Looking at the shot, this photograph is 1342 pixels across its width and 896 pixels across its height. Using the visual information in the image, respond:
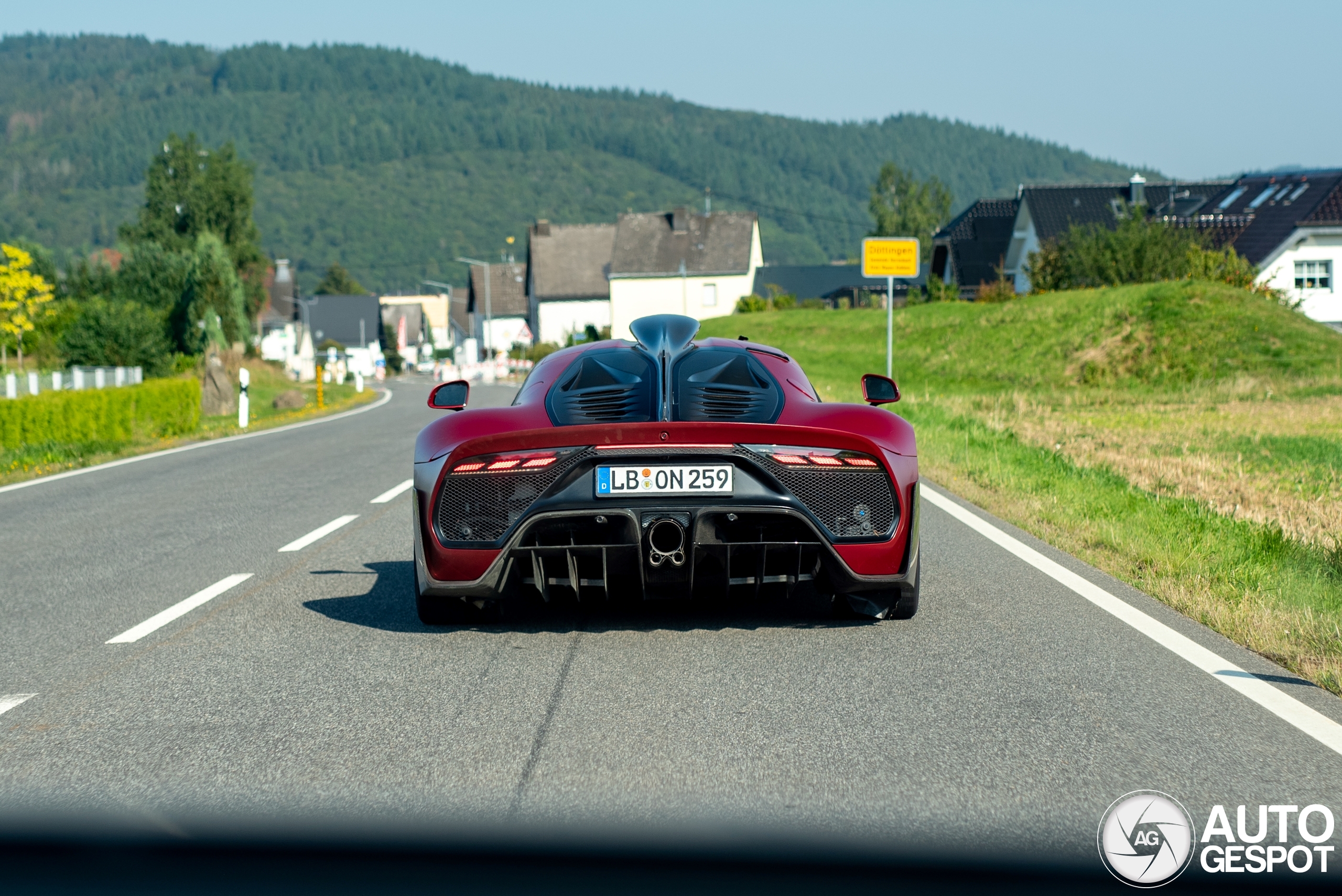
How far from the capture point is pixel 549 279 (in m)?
107

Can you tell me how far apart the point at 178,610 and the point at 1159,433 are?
1524cm

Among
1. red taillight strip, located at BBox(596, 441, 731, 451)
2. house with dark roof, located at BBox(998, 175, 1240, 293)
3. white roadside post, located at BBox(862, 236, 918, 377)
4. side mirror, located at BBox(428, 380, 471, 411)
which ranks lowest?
red taillight strip, located at BBox(596, 441, 731, 451)

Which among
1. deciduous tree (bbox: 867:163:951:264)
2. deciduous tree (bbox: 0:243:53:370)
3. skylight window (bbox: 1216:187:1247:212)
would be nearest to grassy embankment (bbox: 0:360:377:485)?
deciduous tree (bbox: 0:243:53:370)

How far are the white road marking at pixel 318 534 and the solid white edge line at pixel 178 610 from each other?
42.9 inches

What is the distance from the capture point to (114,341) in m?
54.6

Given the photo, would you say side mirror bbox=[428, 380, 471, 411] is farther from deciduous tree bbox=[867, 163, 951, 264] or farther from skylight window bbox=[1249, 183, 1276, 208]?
deciduous tree bbox=[867, 163, 951, 264]

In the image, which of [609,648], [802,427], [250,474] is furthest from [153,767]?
[250,474]

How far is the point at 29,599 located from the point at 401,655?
9.17 feet

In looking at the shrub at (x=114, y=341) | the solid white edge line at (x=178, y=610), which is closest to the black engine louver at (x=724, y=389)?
the solid white edge line at (x=178, y=610)

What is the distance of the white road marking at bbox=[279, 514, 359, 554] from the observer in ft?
30.7

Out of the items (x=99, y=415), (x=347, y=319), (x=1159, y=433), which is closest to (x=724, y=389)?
(x=1159, y=433)

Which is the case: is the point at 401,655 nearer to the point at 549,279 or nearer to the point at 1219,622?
the point at 1219,622

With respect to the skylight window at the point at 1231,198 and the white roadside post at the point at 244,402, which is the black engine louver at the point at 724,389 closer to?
the white roadside post at the point at 244,402

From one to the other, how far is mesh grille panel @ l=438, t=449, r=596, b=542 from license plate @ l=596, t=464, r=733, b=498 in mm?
208
